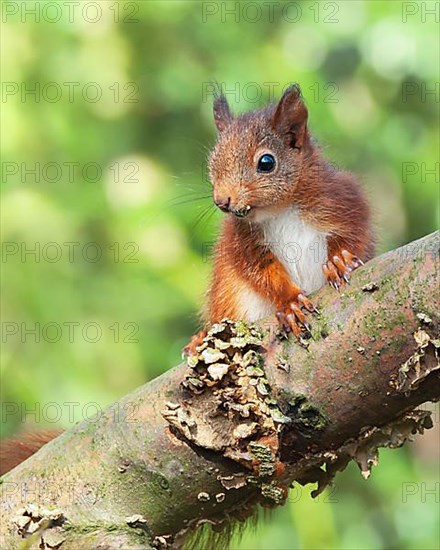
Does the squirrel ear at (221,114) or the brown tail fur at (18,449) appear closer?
the brown tail fur at (18,449)

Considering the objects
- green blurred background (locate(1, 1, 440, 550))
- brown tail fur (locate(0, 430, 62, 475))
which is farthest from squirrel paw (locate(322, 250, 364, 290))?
green blurred background (locate(1, 1, 440, 550))

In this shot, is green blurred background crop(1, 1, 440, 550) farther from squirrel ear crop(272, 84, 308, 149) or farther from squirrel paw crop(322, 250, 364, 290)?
squirrel paw crop(322, 250, 364, 290)

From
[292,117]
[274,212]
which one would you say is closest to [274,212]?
[274,212]

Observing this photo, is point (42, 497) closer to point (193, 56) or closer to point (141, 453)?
point (141, 453)

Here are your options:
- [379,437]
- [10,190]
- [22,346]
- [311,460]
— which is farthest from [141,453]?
[10,190]

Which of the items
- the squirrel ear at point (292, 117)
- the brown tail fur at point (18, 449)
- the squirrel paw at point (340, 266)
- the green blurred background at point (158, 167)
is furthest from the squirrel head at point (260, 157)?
the brown tail fur at point (18, 449)

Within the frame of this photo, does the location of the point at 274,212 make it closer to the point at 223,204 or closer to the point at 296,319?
the point at 223,204

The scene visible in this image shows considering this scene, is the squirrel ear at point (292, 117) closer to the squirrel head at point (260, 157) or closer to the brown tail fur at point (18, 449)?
the squirrel head at point (260, 157)
